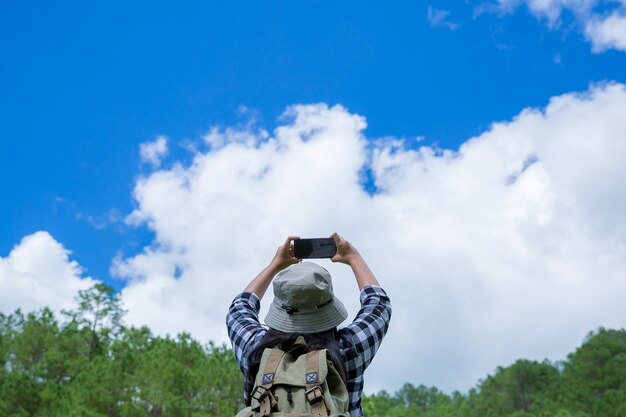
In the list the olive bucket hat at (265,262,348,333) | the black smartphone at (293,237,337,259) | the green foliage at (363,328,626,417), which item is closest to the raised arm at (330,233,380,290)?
the black smartphone at (293,237,337,259)

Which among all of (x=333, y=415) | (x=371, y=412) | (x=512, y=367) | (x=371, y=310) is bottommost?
(x=333, y=415)

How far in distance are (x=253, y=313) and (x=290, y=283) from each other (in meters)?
0.49

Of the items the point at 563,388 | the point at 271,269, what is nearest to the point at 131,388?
the point at 271,269

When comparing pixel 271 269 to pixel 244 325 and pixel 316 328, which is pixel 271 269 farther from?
pixel 316 328

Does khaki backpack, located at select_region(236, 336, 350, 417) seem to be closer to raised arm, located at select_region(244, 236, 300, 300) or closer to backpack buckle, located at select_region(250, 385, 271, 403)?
backpack buckle, located at select_region(250, 385, 271, 403)

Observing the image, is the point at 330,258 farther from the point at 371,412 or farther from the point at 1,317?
the point at 1,317

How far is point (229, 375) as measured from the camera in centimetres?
1514

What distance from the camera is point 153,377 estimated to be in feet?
49.9

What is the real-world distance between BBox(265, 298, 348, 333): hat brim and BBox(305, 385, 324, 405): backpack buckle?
0.27 metres

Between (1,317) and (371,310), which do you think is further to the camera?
(1,317)

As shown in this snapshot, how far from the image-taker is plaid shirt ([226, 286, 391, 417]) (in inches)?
75.9

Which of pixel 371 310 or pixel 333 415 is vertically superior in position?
pixel 371 310

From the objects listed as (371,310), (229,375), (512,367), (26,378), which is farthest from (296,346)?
(512,367)

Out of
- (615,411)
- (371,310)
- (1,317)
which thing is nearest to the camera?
(371,310)
